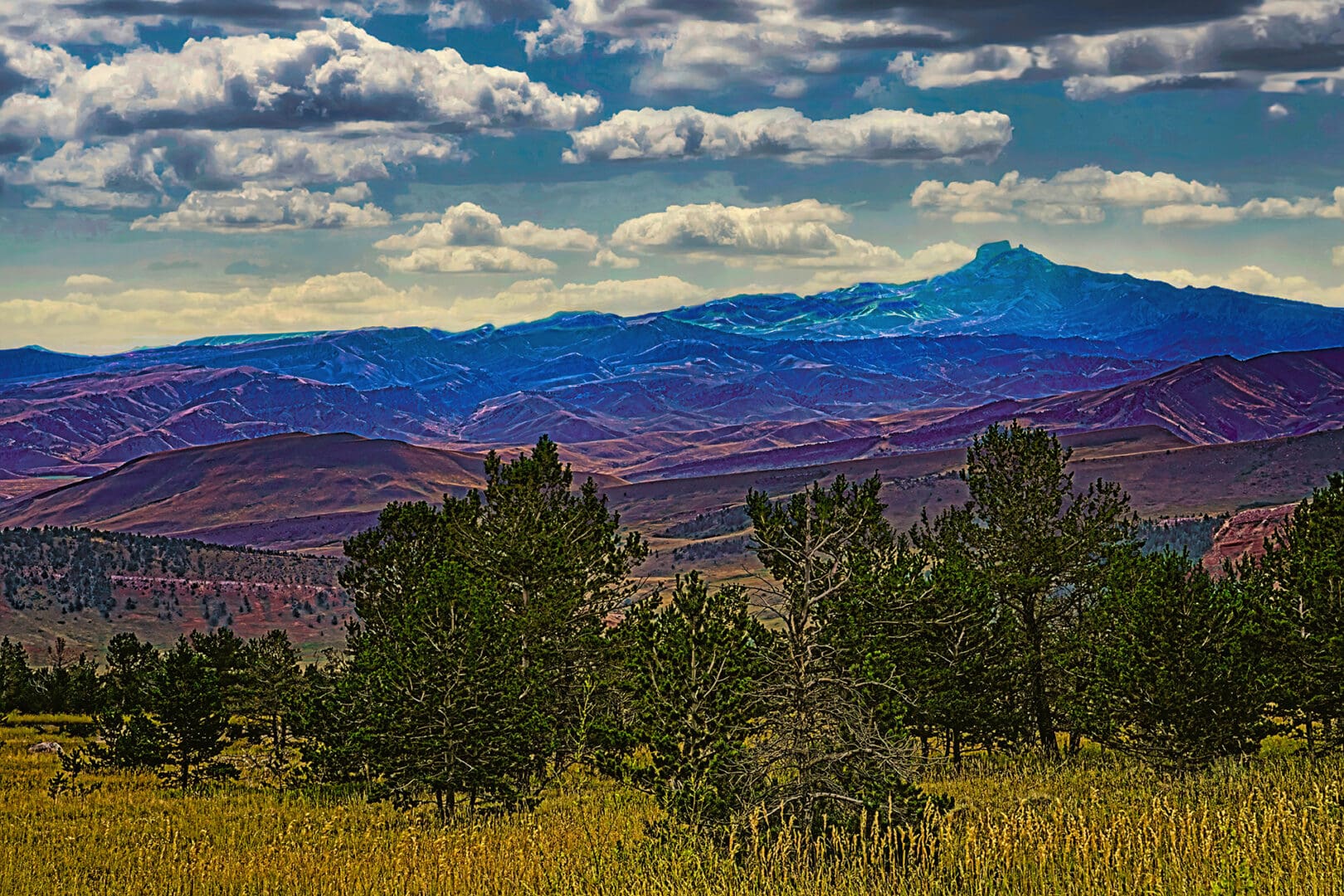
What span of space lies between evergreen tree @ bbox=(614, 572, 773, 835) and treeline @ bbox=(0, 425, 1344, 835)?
0.04 meters

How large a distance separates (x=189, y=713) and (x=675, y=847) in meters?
16.8

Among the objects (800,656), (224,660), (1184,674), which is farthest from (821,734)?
(224,660)

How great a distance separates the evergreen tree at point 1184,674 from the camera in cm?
2372

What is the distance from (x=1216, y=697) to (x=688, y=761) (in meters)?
12.7

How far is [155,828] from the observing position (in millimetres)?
20516

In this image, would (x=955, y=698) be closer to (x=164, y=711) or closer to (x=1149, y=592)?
(x=1149, y=592)

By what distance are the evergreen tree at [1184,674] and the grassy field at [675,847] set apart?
3.09ft

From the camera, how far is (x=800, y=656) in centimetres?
1532

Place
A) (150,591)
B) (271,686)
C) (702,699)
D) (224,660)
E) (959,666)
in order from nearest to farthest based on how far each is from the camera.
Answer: (702,699) → (959,666) → (224,660) → (271,686) → (150,591)

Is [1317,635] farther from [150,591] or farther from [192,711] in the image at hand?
[150,591]

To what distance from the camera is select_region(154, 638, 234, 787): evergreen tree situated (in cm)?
2767

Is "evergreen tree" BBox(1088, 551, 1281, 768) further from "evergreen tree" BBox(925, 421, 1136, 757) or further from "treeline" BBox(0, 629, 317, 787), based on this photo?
"treeline" BBox(0, 629, 317, 787)

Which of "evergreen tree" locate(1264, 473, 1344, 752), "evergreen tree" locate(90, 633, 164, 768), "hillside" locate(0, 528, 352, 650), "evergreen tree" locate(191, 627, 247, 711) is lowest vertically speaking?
"hillside" locate(0, 528, 352, 650)

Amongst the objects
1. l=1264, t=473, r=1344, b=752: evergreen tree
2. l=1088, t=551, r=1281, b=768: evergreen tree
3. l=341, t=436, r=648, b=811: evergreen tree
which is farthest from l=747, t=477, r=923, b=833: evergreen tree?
l=1264, t=473, r=1344, b=752: evergreen tree
